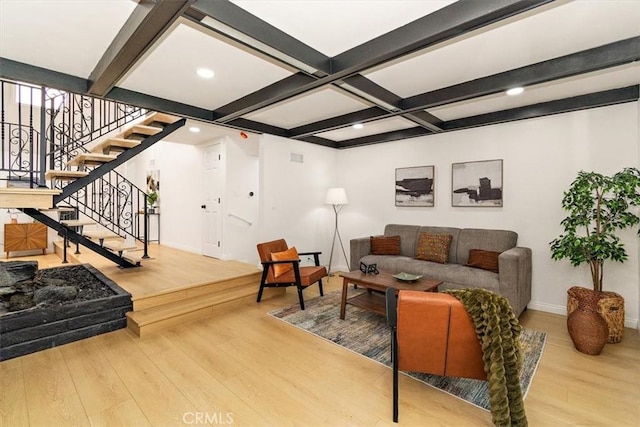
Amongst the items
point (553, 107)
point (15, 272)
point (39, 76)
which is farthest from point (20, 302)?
point (553, 107)

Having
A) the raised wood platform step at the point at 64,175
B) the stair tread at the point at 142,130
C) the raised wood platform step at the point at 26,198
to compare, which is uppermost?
the stair tread at the point at 142,130

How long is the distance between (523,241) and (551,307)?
0.86 metres

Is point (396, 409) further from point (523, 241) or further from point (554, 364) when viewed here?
point (523, 241)

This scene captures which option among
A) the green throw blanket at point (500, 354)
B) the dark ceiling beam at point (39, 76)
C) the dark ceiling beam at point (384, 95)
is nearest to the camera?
the green throw blanket at point (500, 354)

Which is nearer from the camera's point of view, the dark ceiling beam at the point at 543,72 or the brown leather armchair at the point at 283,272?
the dark ceiling beam at the point at 543,72

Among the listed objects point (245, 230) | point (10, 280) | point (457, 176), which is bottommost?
point (10, 280)

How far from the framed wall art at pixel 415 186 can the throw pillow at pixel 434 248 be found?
656 millimetres

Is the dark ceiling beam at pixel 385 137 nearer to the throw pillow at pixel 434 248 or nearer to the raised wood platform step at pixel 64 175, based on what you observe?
the throw pillow at pixel 434 248

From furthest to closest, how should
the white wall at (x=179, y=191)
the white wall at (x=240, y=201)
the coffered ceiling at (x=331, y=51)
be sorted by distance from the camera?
1. the white wall at (x=179, y=191)
2. the white wall at (x=240, y=201)
3. the coffered ceiling at (x=331, y=51)

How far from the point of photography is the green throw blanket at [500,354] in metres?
1.65

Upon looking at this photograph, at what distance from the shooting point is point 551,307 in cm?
373

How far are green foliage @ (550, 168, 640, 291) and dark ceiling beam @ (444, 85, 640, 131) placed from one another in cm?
85

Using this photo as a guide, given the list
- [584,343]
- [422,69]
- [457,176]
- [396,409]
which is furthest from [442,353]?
[457,176]

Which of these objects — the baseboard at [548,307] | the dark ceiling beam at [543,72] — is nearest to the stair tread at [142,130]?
the dark ceiling beam at [543,72]
